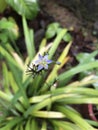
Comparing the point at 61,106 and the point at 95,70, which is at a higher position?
the point at 95,70

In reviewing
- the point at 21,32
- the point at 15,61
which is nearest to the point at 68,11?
the point at 21,32

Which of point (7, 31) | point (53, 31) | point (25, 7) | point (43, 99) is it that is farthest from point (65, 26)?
point (43, 99)

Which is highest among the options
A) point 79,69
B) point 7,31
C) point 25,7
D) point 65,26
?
point 65,26

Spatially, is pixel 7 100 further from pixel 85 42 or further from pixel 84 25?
pixel 84 25

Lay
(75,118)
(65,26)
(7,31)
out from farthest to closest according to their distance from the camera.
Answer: (65,26), (7,31), (75,118)

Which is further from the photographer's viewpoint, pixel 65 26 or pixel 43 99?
pixel 65 26

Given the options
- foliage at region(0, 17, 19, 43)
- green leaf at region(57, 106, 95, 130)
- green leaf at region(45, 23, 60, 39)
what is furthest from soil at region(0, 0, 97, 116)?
green leaf at region(57, 106, 95, 130)

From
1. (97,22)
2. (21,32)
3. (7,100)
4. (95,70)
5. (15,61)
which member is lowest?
(7,100)

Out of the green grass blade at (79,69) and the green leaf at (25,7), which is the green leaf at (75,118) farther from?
the green leaf at (25,7)

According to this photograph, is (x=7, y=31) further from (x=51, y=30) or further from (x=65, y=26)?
(x=65, y=26)

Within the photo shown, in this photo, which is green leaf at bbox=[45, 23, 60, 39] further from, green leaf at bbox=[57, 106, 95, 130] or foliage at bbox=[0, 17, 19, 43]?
green leaf at bbox=[57, 106, 95, 130]
